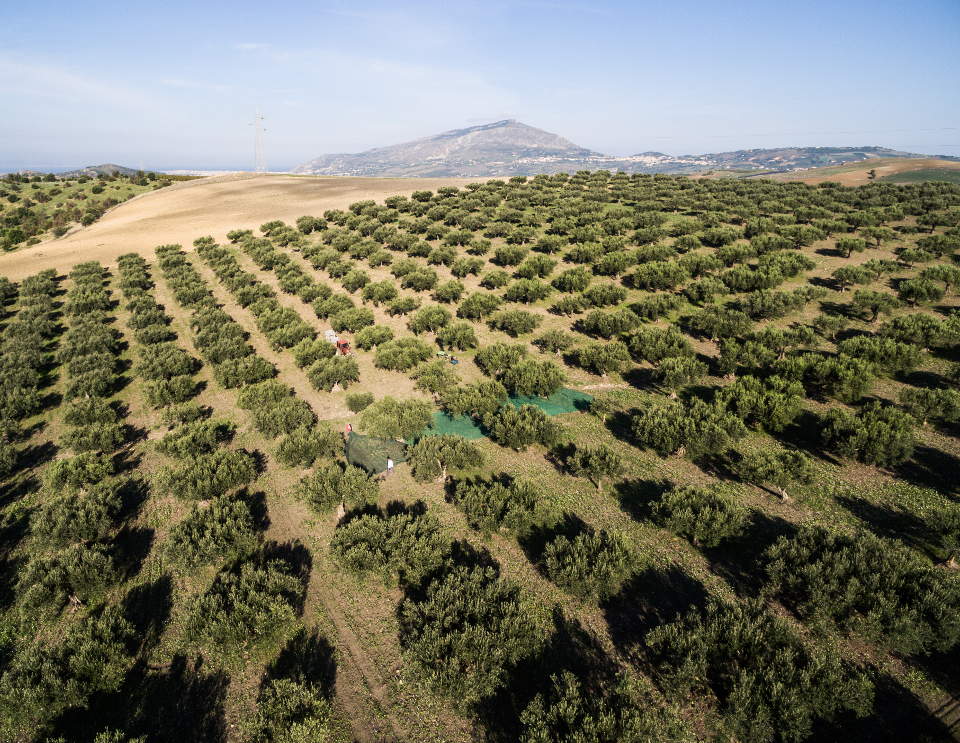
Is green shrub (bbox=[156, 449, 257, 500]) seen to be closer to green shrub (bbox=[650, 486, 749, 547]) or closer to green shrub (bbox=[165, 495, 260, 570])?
green shrub (bbox=[165, 495, 260, 570])

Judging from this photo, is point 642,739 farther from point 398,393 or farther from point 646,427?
point 398,393

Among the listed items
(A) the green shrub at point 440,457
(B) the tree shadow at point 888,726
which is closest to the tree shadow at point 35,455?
(A) the green shrub at point 440,457

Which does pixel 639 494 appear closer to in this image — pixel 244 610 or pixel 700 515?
pixel 700 515

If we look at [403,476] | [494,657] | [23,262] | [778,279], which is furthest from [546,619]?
[23,262]

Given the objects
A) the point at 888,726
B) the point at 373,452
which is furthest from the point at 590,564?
the point at 373,452

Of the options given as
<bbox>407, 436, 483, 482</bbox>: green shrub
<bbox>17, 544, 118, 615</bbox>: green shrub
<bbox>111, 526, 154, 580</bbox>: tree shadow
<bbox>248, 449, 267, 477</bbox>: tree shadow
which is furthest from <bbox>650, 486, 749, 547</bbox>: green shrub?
<bbox>17, 544, 118, 615</bbox>: green shrub

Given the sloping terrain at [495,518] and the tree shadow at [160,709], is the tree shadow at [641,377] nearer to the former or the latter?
the sloping terrain at [495,518]
